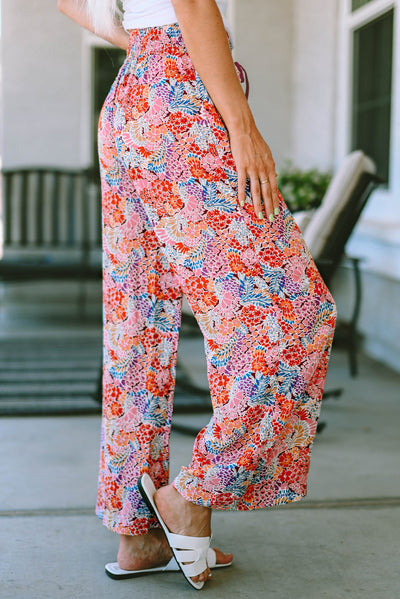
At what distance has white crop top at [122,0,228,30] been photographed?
1.36 meters

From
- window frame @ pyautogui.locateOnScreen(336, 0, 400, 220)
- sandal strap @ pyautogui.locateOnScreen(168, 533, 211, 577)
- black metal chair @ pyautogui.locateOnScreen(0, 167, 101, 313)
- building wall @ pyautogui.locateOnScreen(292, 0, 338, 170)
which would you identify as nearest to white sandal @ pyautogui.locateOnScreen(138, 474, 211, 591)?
sandal strap @ pyautogui.locateOnScreen(168, 533, 211, 577)

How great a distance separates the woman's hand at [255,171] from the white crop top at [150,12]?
10.2 inches

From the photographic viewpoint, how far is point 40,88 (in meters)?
5.77

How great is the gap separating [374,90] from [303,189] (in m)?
0.71

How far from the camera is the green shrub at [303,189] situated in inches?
168

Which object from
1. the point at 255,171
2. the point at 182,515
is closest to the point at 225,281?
the point at 255,171

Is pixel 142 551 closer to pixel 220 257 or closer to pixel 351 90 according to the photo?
pixel 220 257

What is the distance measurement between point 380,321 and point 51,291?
9.97 feet

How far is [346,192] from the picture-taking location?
2.83 m

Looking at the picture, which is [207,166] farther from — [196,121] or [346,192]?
[346,192]

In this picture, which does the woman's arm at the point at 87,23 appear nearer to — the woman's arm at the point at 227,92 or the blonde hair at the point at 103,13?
the blonde hair at the point at 103,13

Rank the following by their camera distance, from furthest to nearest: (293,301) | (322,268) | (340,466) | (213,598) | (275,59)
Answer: (275,59) → (322,268) → (340,466) → (213,598) → (293,301)

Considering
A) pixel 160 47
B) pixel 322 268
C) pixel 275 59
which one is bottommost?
pixel 322 268

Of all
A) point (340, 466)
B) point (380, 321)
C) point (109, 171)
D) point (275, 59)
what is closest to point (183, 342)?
point (380, 321)
